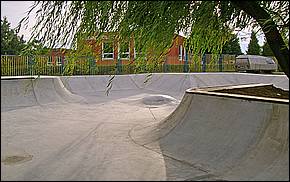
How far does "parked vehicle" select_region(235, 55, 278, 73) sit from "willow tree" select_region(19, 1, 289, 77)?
55.2 ft

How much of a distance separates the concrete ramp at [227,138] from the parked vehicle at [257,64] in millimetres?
16299

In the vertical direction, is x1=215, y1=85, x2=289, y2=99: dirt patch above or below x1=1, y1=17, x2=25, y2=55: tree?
below

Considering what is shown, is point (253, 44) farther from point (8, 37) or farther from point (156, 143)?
point (8, 37)

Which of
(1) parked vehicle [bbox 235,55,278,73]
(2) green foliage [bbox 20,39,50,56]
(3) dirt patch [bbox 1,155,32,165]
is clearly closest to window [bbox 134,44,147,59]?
(2) green foliage [bbox 20,39,50,56]

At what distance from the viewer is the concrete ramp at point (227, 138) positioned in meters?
4.30

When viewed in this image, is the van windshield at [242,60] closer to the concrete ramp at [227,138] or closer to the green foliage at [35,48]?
the concrete ramp at [227,138]

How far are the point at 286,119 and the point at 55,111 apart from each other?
6.73 meters

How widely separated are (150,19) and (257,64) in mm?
18443

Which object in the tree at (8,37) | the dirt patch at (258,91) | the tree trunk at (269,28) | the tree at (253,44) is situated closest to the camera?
the tree at (8,37)

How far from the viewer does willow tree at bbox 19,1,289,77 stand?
4676 millimetres

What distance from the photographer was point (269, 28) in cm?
514

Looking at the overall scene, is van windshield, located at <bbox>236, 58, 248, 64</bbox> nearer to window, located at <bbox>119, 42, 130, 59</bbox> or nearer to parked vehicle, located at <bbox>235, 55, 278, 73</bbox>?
Answer: parked vehicle, located at <bbox>235, 55, 278, 73</bbox>

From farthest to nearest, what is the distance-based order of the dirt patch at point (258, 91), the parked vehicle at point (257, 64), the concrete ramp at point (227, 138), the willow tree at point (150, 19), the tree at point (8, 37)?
the parked vehicle at point (257, 64) → the dirt patch at point (258, 91) → the willow tree at point (150, 19) → the concrete ramp at point (227, 138) → the tree at point (8, 37)

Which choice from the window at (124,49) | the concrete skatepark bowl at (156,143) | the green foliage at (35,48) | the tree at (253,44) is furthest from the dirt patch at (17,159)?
the tree at (253,44)
